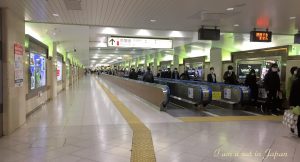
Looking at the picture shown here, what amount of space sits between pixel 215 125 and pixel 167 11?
3260 mm

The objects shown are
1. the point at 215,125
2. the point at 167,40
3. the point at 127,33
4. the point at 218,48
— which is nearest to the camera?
the point at 215,125

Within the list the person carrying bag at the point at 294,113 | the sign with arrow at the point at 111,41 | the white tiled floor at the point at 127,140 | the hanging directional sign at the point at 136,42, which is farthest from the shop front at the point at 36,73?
the person carrying bag at the point at 294,113

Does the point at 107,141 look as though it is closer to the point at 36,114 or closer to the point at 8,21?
the point at 8,21

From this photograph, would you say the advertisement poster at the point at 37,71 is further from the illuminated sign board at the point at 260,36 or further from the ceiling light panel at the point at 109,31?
the illuminated sign board at the point at 260,36

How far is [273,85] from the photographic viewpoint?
9586mm

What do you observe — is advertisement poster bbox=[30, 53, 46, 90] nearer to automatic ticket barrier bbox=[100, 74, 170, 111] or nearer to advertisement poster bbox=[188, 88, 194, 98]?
automatic ticket barrier bbox=[100, 74, 170, 111]

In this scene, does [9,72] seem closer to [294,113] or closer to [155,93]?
A: [155,93]

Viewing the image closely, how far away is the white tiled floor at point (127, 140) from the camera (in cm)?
471

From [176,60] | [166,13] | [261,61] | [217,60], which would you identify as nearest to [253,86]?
[261,61]

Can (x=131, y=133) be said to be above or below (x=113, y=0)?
below

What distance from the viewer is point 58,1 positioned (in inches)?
252

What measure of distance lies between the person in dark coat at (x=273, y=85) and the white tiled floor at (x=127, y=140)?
6.93 feet

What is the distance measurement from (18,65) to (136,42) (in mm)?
8365

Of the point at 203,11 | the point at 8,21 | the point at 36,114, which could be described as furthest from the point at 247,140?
the point at 36,114
